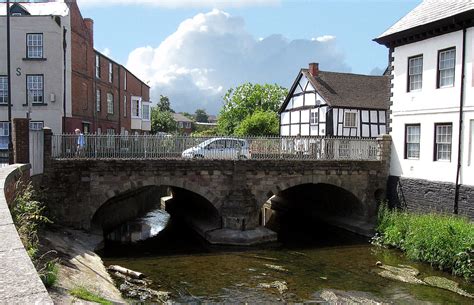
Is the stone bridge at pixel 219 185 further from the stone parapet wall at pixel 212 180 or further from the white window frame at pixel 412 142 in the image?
the white window frame at pixel 412 142

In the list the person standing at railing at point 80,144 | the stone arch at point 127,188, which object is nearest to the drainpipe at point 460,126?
the stone arch at point 127,188

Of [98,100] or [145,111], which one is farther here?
[145,111]

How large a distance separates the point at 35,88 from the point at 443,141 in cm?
2254

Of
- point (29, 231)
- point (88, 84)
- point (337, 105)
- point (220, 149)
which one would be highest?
point (88, 84)

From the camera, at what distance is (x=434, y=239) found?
14.8m

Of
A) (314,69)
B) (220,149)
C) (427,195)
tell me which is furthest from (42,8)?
(427,195)

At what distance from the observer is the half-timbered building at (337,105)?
30.7m

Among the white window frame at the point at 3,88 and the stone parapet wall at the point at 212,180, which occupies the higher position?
the white window frame at the point at 3,88

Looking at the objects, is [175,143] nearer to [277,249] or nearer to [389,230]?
[277,249]

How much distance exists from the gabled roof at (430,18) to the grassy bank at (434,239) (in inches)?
297

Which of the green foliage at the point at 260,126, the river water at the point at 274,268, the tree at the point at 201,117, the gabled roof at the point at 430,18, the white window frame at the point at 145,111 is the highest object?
the tree at the point at 201,117

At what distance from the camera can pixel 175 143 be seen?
1903 cm

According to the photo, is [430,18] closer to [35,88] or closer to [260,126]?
[35,88]

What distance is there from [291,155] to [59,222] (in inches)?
411
